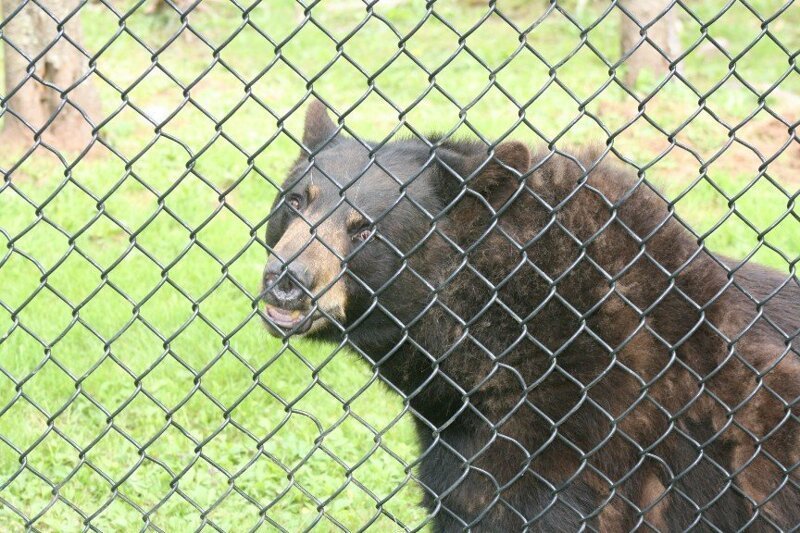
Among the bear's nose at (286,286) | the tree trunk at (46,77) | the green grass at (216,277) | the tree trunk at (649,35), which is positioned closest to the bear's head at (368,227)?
the bear's nose at (286,286)

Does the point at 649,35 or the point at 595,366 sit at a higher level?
the point at 595,366

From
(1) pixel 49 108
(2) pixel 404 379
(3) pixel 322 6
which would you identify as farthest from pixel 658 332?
(3) pixel 322 6

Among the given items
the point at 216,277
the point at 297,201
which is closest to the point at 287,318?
the point at 297,201

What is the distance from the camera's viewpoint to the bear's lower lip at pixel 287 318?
3.66 m

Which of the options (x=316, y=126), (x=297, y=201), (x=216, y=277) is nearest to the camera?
(x=297, y=201)

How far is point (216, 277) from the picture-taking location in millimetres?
6789

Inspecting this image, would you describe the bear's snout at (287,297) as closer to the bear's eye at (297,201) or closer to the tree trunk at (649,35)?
the bear's eye at (297,201)

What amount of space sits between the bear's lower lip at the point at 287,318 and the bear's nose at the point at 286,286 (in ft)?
0.15

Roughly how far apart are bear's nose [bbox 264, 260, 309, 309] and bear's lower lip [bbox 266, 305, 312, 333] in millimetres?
46

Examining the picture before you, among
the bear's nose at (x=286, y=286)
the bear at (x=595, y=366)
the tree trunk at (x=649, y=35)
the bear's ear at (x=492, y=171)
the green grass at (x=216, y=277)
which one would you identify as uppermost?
the bear's ear at (x=492, y=171)

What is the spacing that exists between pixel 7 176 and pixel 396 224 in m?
1.68

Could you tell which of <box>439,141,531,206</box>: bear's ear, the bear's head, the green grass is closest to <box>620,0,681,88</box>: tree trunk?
the green grass

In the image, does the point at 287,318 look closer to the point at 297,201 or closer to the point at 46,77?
the point at 297,201

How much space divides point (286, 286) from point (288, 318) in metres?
0.16
